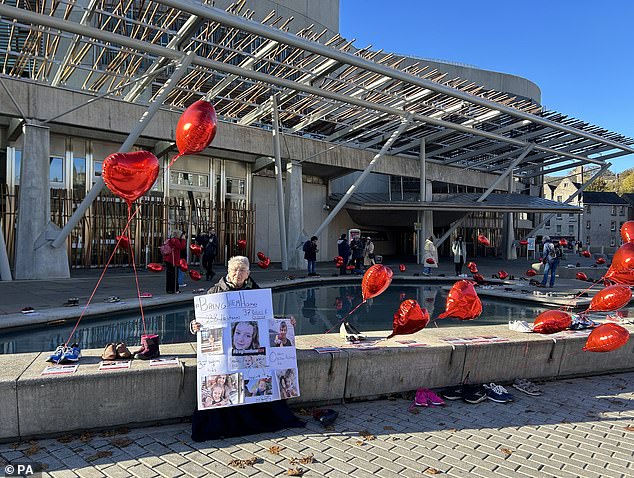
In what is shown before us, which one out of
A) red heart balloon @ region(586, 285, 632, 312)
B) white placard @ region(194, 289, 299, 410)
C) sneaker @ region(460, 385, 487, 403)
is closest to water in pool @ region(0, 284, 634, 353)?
red heart balloon @ region(586, 285, 632, 312)

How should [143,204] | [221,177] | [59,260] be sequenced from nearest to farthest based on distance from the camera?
1. [59,260]
2. [143,204]
3. [221,177]

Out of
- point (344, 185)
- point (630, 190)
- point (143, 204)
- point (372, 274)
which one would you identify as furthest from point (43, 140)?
point (630, 190)

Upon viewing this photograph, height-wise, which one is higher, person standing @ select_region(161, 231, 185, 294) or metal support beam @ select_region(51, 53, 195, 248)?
metal support beam @ select_region(51, 53, 195, 248)

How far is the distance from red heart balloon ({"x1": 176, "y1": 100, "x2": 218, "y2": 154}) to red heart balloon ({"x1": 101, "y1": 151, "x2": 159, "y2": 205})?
2.03 feet

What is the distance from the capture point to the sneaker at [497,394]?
5672 millimetres

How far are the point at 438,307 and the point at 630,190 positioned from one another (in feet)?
338

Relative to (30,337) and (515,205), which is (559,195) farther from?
(30,337)

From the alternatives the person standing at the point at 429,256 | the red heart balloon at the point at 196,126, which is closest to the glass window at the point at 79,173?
the person standing at the point at 429,256

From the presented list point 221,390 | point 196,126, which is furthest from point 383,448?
point 196,126

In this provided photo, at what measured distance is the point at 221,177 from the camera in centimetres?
2750

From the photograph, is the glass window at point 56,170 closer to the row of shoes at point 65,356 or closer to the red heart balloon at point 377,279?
the red heart balloon at point 377,279

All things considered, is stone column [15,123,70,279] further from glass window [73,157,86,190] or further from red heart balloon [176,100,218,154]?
red heart balloon [176,100,218,154]

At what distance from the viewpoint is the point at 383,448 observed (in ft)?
14.2

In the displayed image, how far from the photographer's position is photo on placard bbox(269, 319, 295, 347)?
4.80m
